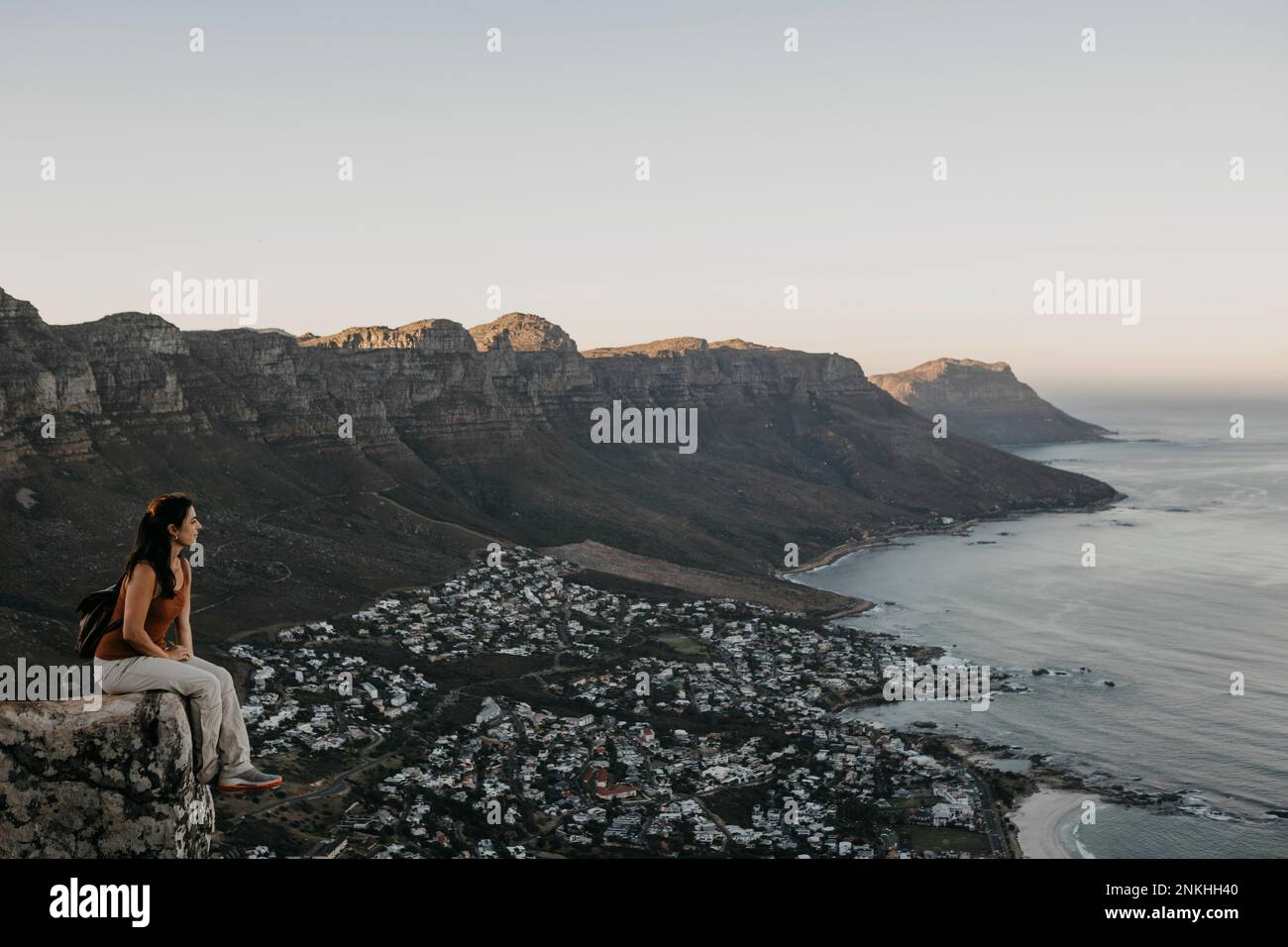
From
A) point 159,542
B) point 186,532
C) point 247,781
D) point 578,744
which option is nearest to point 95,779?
point 247,781

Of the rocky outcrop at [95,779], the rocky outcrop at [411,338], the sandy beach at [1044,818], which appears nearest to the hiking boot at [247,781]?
the rocky outcrop at [95,779]

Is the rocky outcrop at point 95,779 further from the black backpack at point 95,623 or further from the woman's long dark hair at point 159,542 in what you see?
the woman's long dark hair at point 159,542

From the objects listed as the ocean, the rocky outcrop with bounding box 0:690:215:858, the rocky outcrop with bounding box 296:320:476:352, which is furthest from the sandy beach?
the rocky outcrop with bounding box 296:320:476:352

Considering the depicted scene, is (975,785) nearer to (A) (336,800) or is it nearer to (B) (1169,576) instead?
(A) (336,800)

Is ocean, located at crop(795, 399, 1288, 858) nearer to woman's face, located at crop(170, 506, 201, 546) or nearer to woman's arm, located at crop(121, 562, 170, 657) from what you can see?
woman's face, located at crop(170, 506, 201, 546)

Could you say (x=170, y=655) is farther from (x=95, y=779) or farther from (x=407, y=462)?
(x=407, y=462)

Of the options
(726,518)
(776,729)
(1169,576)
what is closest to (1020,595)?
(1169,576)

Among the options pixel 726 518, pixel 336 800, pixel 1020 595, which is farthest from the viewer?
pixel 726 518
